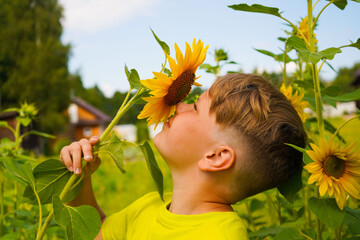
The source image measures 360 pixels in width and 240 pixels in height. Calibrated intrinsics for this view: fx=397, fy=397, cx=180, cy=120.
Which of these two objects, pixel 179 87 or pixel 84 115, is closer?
pixel 179 87

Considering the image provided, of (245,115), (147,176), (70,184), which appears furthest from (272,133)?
(147,176)

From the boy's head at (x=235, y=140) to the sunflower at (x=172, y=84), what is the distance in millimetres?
40

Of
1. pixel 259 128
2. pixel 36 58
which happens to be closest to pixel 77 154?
pixel 259 128

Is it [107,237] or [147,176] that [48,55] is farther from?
[107,237]

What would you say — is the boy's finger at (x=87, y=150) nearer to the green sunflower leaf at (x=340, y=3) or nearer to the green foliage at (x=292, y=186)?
the green foliage at (x=292, y=186)

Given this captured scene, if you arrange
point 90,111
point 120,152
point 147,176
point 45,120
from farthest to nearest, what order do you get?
point 90,111
point 45,120
point 147,176
point 120,152

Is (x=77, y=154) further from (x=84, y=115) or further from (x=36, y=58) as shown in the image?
(x=84, y=115)

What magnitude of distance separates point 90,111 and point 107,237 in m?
20.8

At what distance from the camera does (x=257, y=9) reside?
2.67 feet

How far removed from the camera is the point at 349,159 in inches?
29.8

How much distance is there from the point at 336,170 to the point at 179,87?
35cm

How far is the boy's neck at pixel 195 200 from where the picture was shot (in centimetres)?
84

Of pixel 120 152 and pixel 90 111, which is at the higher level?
pixel 120 152

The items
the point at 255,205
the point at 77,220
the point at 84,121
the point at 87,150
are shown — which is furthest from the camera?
the point at 84,121
